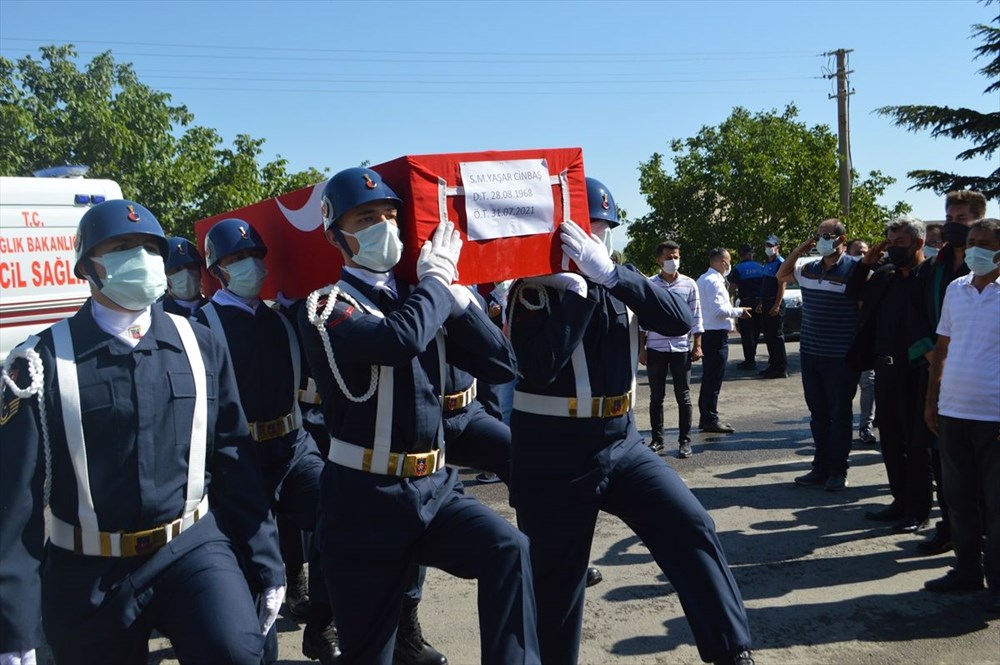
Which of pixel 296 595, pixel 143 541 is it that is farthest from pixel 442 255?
pixel 296 595

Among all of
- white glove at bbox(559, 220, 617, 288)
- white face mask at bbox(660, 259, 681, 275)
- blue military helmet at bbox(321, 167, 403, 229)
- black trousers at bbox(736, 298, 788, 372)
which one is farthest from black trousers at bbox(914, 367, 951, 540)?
black trousers at bbox(736, 298, 788, 372)

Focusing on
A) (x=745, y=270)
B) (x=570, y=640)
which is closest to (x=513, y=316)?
(x=570, y=640)

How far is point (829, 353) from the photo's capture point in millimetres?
7617

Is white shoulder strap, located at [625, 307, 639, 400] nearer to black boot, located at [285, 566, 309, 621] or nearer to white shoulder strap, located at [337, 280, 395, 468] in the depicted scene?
white shoulder strap, located at [337, 280, 395, 468]

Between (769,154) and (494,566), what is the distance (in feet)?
87.8

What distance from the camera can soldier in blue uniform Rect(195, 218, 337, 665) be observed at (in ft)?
15.6

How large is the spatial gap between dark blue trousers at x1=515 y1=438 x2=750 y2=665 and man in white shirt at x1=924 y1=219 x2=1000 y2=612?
2.10 m

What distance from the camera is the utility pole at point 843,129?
28516mm

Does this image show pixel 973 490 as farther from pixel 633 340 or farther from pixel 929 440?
pixel 633 340

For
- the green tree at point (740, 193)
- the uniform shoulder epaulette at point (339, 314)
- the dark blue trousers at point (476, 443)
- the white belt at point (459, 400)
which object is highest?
the green tree at point (740, 193)

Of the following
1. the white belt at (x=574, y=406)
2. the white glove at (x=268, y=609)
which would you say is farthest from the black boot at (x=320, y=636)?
the white belt at (x=574, y=406)

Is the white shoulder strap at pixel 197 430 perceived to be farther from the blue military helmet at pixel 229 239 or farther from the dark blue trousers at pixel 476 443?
the dark blue trousers at pixel 476 443

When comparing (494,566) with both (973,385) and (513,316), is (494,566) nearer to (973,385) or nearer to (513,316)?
(513,316)

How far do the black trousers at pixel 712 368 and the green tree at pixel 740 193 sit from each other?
17579mm
